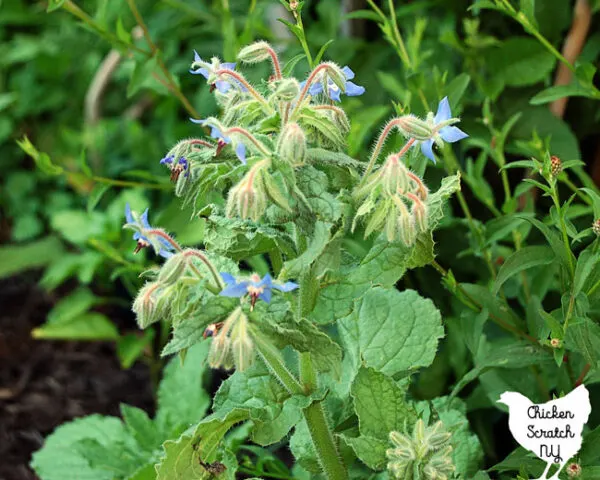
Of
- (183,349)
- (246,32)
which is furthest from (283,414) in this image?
(246,32)

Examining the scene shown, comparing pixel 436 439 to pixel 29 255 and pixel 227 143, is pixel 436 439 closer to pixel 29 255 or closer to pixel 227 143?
pixel 227 143

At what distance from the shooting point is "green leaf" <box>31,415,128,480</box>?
1560mm

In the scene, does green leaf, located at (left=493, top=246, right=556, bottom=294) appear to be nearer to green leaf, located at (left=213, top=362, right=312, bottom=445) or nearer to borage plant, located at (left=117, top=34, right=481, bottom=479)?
borage plant, located at (left=117, top=34, right=481, bottom=479)

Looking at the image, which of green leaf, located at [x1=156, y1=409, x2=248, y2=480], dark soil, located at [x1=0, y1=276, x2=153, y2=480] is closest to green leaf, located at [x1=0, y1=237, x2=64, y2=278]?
dark soil, located at [x1=0, y1=276, x2=153, y2=480]

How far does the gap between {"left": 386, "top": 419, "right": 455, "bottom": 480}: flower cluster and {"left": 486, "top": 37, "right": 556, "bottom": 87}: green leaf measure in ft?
2.98

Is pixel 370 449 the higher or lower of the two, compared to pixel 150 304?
lower

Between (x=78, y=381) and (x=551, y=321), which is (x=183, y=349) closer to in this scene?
(x=551, y=321)

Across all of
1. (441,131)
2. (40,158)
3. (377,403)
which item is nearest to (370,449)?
(377,403)

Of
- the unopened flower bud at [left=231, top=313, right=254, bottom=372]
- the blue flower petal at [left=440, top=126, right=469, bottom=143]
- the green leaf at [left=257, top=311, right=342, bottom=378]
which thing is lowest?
the green leaf at [left=257, top=311, right=342, bottom=378]

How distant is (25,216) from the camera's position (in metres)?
2.58

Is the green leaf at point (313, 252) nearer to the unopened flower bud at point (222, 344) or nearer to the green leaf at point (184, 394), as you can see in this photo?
the unopened flower bud at point (222, 344)

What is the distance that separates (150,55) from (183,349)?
2.84 ft

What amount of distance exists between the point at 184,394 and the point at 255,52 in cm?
81

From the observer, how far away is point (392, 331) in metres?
1.25
